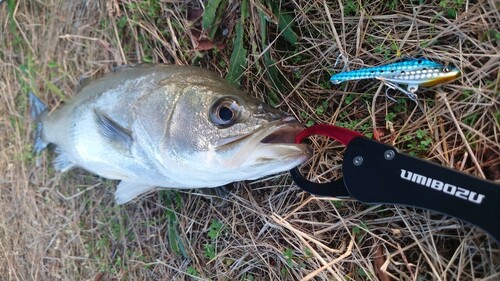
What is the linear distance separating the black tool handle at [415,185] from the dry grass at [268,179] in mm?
222

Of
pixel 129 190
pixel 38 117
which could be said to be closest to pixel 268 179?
pixel 129 190

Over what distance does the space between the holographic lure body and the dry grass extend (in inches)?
3.7

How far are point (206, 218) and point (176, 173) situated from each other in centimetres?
77

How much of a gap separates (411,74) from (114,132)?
5.80 ft

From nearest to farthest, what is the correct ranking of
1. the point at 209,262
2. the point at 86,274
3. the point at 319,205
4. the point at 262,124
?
the point at 262,124
the point at 319,205
the point at 209,262
the point at 86,274

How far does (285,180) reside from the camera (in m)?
2.92

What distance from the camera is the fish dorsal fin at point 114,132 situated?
276cm

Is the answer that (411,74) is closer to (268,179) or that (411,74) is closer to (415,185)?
(415,185)

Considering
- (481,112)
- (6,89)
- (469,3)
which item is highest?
(469,3)

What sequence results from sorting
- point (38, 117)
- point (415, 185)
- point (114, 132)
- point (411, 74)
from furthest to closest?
1. point (38, 117)
2. point (114, 132)
3. point (411, 74)
4. point (415, 185)

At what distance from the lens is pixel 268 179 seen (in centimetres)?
298

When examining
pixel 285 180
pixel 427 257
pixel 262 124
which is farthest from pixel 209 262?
pixel 427 257

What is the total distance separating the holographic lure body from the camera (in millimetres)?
2418

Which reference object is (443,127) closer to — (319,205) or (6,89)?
(319,205)
